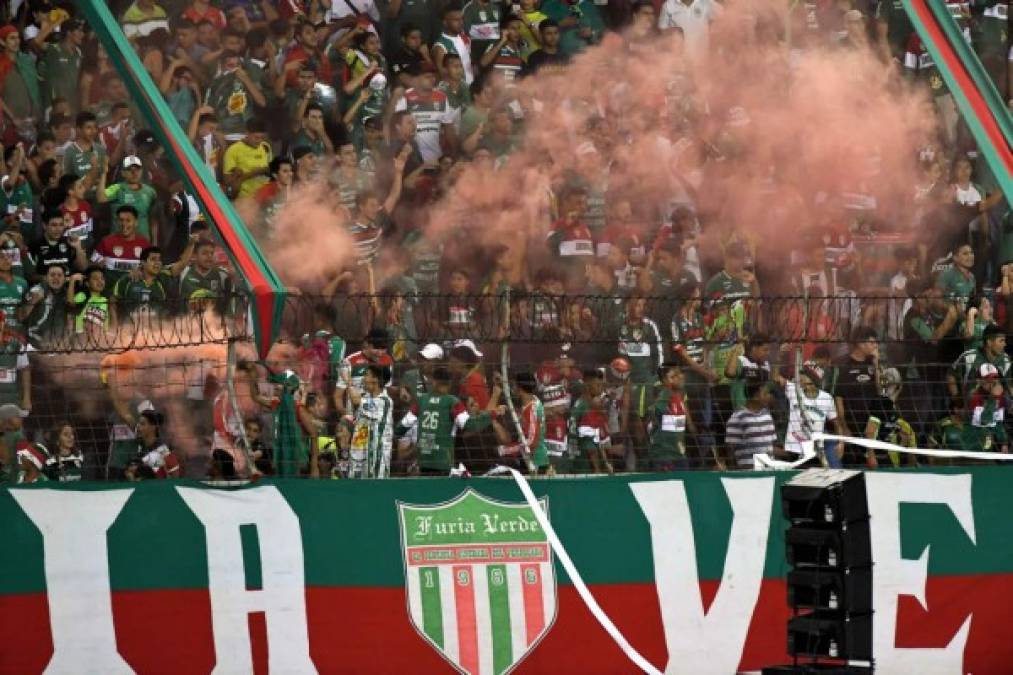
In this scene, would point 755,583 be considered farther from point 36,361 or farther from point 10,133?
point 10,133

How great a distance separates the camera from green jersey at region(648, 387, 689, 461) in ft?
36.3

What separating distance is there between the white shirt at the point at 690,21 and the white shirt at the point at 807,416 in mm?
5526

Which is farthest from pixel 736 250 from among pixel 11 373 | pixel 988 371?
pixel 11 373

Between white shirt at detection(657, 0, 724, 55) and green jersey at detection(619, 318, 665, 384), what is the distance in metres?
4.48

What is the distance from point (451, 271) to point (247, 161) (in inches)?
70.9

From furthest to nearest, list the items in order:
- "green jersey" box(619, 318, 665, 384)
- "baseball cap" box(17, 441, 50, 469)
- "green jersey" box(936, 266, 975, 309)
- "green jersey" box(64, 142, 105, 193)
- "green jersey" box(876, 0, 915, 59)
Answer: "green jersey" box(876, 0, 915, 59) → "green jersey" box(936, 266, 975, 309) → "green jersey" box(64, 142, 105, 193) → "green jersey" box(619, 318, 665, 384) → "baseball cap" box(17, 441, 50, 469)

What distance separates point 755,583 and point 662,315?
246 centimetres

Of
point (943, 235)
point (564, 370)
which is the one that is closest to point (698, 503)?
point (564, 370)

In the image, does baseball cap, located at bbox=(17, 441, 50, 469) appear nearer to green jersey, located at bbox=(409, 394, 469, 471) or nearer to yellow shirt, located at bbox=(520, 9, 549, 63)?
green jersey, located at bbox=(409, 394, 469, 471)

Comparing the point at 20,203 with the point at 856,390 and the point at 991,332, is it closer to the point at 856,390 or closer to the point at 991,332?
the point at 856,390

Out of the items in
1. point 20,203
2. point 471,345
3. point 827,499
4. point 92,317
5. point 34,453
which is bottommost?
point 827,499

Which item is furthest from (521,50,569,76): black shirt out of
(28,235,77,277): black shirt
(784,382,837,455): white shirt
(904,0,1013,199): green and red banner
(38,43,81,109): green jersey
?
(904,0,1013,199): green and red banner

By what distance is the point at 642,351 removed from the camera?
39.1 feet

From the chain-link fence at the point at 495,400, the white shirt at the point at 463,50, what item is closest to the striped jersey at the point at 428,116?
the white shirt at the point at 463,50
